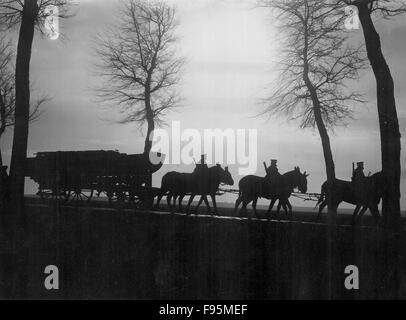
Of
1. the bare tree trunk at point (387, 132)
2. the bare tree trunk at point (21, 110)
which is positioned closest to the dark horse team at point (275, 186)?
the bare tree trunk at point (387, 132)

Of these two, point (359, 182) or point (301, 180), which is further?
point (301, 180)

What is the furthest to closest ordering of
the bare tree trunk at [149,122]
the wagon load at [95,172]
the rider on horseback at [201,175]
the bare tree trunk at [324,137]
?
the bare tree trunk at [149,122] → the wagon load at [95,172] → the rider on horseback at [201,175] → the bare tree trunk at [324,137]

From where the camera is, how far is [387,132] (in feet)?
45.3

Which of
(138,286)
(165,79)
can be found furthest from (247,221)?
(165,79)

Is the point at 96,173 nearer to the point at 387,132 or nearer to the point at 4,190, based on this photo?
the point at 4,190

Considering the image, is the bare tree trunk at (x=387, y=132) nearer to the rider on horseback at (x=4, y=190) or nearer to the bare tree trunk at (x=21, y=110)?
the bare tree trunk at (x=21, y=110)

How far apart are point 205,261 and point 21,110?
667 centimetres

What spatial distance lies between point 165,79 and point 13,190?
941 centimetres

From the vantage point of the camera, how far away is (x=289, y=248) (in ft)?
38.5

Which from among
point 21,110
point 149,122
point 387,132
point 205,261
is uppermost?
point 149,122

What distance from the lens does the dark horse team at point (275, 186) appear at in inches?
603

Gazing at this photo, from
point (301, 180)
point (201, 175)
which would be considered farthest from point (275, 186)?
point (201, 175)

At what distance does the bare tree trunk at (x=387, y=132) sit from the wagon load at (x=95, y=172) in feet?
28.9

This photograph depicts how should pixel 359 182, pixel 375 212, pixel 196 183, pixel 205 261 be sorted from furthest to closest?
pixel 196 183, pixel 359 182, pixel 375 212, pixel 205 261
